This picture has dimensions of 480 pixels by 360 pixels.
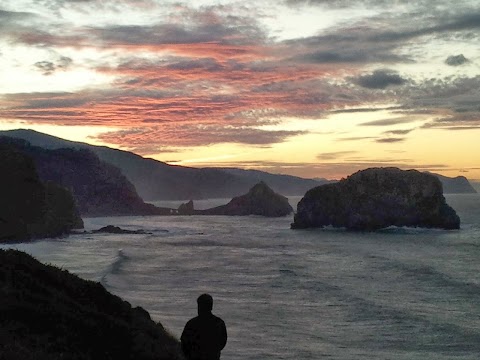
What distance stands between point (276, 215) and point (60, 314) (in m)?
175

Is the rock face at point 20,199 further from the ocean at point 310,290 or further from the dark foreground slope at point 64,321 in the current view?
the dark foreground slope at point 64,321

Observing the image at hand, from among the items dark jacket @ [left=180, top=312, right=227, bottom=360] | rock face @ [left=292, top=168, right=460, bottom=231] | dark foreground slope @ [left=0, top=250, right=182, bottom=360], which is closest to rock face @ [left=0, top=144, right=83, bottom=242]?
rock face @ [left=292, top=168, right=460, bottom=231]

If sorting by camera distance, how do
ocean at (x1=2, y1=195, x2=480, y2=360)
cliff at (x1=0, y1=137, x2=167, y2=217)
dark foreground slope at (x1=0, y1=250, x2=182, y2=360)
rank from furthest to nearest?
cliff at (x1=0, y1=137, x2=167, y2=217) < ocean at (x1=2, y1=195, x2=480, y2=360) < dark foreground slope at (x1=0, y1=250, x2=182, y2=360)

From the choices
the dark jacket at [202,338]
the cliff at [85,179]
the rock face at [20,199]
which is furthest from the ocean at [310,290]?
the cliff at [85,179]

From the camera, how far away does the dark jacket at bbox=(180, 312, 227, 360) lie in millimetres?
10750

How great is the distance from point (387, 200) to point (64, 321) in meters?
97.5

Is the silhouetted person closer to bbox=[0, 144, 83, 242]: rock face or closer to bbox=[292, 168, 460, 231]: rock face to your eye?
bbox=[0, 144, 83, 242]: rock face

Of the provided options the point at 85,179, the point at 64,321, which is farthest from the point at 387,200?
the point at 85,179

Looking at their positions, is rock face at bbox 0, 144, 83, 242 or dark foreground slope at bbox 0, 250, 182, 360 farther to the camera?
rock face at bbox 0, 144, 83, 242

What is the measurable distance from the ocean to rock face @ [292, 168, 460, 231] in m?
22.4

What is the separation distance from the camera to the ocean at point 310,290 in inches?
1041

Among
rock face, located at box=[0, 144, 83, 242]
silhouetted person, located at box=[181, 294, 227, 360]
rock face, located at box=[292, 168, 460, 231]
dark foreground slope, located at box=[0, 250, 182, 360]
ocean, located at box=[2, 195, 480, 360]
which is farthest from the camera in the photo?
rock face, located at box=[292, 168, 460, 231]

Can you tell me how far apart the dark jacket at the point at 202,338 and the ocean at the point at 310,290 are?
1275 centimetres

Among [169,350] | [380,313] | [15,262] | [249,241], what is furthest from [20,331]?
[249,241]
